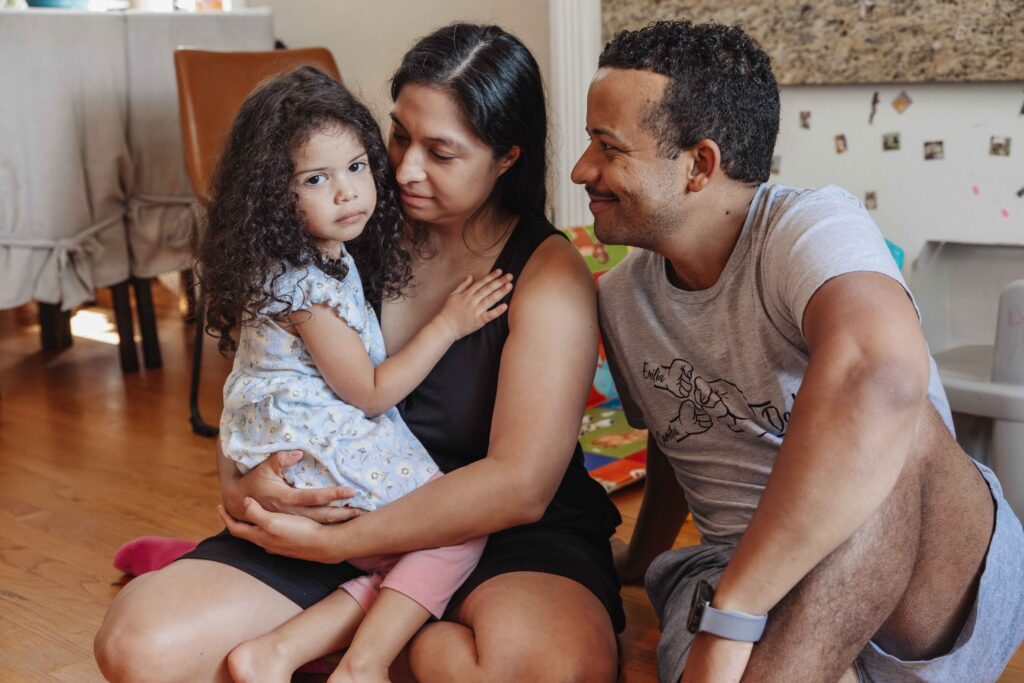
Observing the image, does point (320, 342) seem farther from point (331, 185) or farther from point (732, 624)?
point (732, 624)

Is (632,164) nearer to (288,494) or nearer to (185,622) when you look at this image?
(288,494)

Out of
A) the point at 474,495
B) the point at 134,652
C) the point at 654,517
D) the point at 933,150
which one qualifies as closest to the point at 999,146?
the point at 933,150

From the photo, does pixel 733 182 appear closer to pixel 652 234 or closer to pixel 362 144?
pixel 652 234

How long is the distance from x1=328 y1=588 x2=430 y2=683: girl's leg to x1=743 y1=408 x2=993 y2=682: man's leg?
0.45 m

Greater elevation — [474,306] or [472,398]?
[474,306]

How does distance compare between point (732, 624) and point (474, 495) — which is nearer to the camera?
point (732, 624)

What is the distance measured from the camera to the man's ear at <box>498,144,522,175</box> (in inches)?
57.6

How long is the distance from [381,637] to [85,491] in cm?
129

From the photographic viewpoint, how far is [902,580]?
1132 millimetres

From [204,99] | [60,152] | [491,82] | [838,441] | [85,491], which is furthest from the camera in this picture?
[60,152]

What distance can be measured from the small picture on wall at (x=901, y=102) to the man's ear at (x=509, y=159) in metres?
1.30

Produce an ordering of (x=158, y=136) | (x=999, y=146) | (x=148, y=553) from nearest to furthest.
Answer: (x=148, y=553) → (x=999, y=146) → (x=158, y=136)

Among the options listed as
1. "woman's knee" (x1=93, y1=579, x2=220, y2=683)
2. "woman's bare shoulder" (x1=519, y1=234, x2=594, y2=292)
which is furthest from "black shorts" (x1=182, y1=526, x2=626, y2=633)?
"woman's bare shoulder" (x1=519, y1=234, x2=594, y2=292)

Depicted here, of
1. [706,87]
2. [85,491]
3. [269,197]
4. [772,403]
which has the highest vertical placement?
[706,87]
